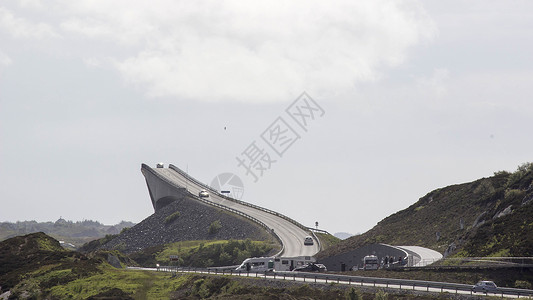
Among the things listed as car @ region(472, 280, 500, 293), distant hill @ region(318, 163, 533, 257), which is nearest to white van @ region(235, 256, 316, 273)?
distant hill @ region(318, 163, 533, 257)

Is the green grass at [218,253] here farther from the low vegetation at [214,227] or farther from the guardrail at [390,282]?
the guardrail at [390,282]

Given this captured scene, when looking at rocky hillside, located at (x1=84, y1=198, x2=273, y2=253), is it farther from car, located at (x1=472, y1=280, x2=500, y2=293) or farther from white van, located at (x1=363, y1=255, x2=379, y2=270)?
car, located at (x1=472, y1=280, x2=500, y2=293)

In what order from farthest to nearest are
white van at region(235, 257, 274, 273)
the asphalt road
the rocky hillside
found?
the rocky hillside → the asphalt road → white van at region(235, 257, 274, 273)

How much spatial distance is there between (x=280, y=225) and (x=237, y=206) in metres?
25.4

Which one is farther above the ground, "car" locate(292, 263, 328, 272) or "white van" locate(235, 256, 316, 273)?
"white van" locate(235, 256, 316, 273)

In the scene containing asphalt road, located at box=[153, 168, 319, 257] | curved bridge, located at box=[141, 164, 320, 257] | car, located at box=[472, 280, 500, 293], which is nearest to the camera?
car, located at box=[472, 280, 500, 293]

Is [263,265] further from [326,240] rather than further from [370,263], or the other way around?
[326,240]

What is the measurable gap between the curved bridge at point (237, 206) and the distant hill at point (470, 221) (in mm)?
11117

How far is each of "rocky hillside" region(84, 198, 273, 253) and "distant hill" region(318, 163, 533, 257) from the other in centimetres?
2962

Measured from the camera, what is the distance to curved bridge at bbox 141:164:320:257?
4776 inches

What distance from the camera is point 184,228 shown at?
157500 millimetres

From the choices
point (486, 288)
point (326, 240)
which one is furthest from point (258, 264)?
point (326, 240)

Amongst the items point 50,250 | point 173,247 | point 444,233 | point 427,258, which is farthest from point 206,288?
point 173,247

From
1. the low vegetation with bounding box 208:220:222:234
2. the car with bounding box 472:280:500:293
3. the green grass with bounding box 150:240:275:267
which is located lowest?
the car with bounding box 472:280:500:293
